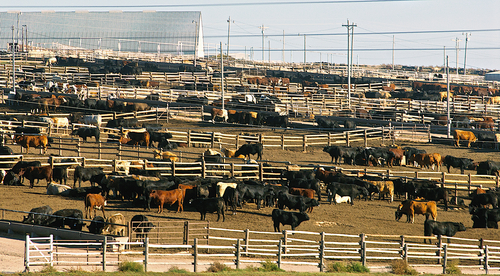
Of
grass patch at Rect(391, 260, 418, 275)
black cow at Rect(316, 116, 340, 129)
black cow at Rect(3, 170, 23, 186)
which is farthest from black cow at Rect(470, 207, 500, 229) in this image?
black cow at Rect(316, 116, 340, 129)

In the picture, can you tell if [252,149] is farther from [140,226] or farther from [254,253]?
[254,253]

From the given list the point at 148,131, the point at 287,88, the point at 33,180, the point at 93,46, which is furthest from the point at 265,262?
the point at 93,46

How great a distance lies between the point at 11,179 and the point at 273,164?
13.0 meters

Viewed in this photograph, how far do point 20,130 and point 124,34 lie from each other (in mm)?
74841

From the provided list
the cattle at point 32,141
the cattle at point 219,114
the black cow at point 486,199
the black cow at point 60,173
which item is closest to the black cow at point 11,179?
the black cow at point 60,173

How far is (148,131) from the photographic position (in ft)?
116

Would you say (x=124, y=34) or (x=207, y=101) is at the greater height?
(x=124, y=34)

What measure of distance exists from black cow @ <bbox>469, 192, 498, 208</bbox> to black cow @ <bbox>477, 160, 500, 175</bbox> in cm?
714

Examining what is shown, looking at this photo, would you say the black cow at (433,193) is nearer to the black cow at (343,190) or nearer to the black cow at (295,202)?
the black cow at (343,190)

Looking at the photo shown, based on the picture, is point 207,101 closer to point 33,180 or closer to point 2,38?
point 33,180

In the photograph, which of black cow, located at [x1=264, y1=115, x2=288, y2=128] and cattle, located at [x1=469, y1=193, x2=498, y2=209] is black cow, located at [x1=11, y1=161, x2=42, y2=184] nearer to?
cattle, located at [x1=469, y1=193, x2=498, y2=209]

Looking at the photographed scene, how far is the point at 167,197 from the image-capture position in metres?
22.3

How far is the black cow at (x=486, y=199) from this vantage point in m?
24.6

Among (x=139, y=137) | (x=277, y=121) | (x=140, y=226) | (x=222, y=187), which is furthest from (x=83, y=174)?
(x=277, y=121)
